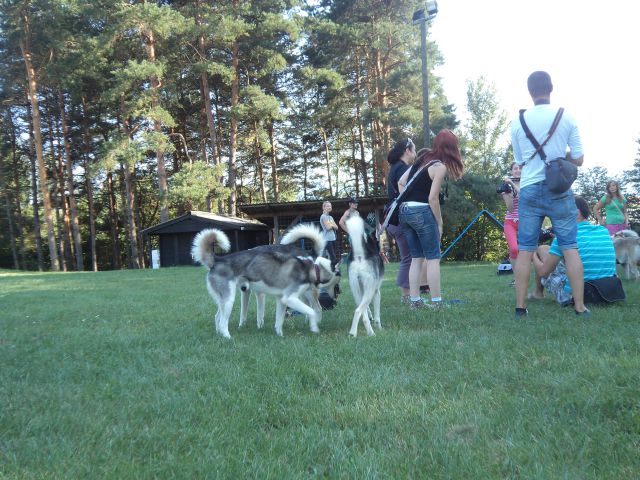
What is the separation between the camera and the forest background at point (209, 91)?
76.9 ft

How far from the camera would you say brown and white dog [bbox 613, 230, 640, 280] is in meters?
7.96

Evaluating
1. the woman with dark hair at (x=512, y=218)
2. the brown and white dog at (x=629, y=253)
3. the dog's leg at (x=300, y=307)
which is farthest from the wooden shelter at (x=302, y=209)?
the dog's leg at (x=300, y=307)

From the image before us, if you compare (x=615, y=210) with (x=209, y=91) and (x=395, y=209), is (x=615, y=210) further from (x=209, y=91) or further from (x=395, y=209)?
(x=209, y=91)

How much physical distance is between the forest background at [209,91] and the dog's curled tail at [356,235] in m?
18.7

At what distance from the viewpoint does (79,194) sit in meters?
37.0

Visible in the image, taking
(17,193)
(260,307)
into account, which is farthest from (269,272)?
(17,193)

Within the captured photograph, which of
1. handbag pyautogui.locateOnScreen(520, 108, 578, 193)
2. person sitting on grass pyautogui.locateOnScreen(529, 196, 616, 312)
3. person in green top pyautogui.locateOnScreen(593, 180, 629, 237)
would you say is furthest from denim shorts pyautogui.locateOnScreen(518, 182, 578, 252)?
person in green top pyautogui.locateOnScreen(593, 180, 629, 237)

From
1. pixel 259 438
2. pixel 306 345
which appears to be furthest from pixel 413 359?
pixel 259 438

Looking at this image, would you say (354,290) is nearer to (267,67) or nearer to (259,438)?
(259,438)

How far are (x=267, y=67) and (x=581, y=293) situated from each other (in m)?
23.3

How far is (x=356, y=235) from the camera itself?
4.67 metres

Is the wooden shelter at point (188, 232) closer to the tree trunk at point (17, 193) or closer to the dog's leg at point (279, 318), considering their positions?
the tree trunk at point (17, 193)

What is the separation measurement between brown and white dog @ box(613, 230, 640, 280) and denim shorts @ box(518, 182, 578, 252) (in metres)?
4.07

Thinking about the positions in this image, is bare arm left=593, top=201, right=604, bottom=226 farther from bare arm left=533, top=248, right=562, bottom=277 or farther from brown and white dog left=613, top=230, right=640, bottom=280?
bare arm left=533, top=248, right=562, bottom=277
